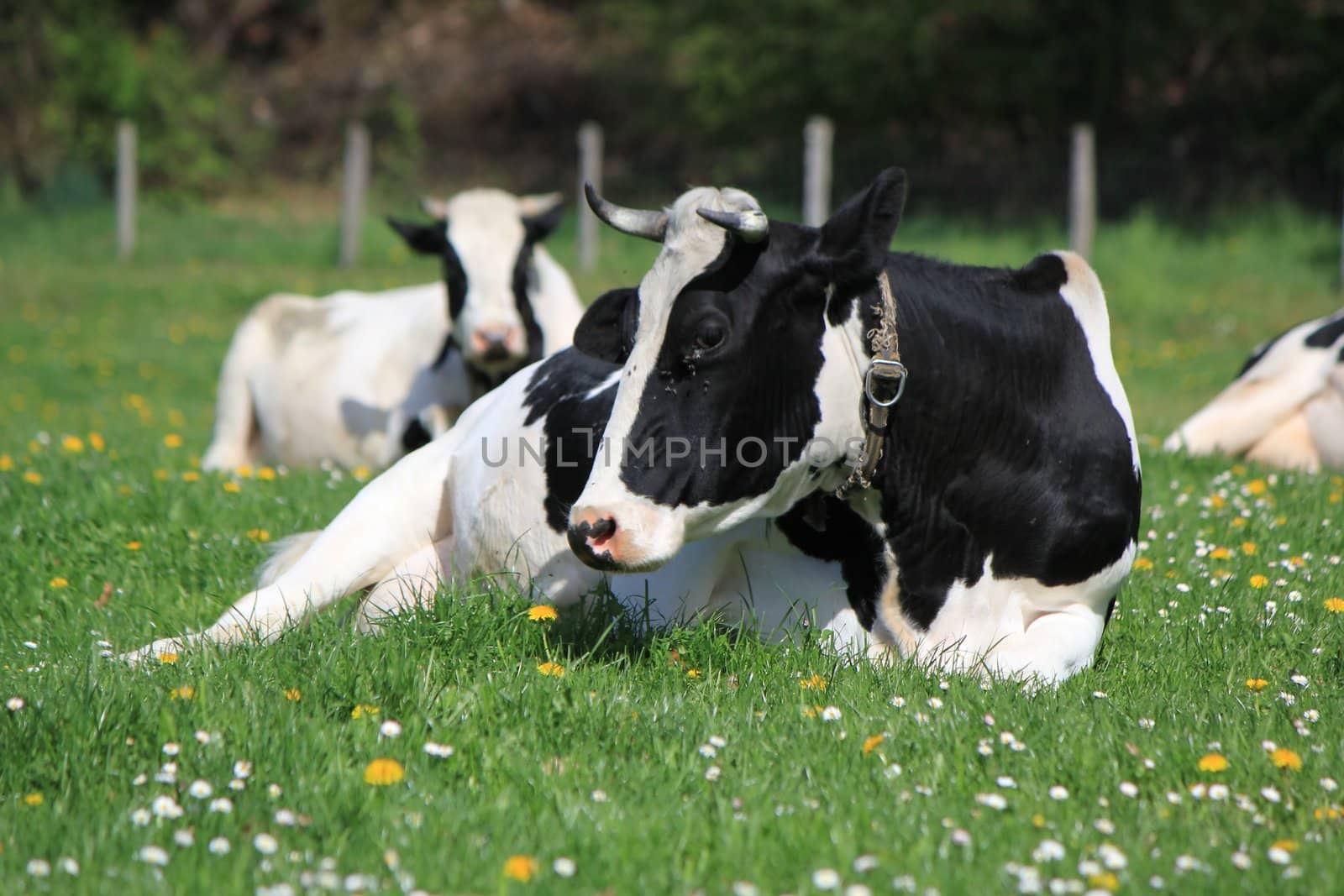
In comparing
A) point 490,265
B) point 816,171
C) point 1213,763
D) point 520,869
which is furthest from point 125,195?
point 1213,763

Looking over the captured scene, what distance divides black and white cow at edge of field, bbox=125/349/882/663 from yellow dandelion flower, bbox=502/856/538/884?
62.0 inches

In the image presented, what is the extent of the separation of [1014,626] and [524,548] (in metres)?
1.57

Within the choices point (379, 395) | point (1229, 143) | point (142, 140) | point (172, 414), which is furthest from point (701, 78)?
point (379, 395)

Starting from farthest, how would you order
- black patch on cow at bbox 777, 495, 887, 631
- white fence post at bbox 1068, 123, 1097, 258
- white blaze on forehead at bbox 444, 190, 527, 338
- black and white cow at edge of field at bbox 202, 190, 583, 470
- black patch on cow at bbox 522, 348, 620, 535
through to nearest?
white fence post at bbox 1068, 123, 1097, 258, black and white cow at edge of field at bbox 202, 190, 583, 470, white blaze on forehead at bbox 444, 190, 527, 338, black patch on cow at bbox 522, 348, 620, 535, black patch on cow at bbox 777, 495, 887, 631

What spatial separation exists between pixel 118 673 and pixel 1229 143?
19.8 m

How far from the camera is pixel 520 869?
2740 millimetres

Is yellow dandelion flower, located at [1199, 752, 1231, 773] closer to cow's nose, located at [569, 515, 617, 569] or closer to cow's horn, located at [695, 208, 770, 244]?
cow's nose, located at [569, 515, 617, 569]

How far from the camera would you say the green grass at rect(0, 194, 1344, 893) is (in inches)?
113

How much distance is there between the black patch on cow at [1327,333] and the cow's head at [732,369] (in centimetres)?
481

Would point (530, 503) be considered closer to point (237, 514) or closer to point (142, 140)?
point (237, 514)

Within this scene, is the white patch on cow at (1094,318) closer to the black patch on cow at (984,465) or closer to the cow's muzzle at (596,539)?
the black patch on cow at (984,465)

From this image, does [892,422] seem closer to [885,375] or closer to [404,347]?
[885,375]

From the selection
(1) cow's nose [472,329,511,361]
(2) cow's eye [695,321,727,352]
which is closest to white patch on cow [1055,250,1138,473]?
(2) cow's eye [695,321,727,352]

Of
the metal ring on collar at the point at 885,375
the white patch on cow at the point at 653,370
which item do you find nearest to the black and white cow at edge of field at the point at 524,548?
the metal ring on collar at the point at 885,375
